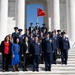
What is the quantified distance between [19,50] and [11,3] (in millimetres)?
22016

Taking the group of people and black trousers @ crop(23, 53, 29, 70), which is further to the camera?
black trousers @ crop(23, 53, 29, 70)

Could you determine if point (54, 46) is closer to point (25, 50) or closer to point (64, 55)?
point (64, 55)

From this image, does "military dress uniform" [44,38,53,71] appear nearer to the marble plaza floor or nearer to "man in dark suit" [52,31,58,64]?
the marble plaza floor

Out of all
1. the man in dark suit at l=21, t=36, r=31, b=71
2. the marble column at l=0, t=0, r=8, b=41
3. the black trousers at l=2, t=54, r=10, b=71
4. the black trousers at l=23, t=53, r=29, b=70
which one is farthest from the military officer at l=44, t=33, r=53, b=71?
the marble column at l=0, t=0, r=8, b=41

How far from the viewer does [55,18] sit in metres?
39.9

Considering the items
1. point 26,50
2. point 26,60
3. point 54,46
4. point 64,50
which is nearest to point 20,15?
point 64,50

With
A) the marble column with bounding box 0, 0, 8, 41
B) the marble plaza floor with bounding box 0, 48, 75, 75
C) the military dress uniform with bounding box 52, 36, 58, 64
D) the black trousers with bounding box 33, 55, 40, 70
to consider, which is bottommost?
the marble plaza floor with bounding box 0, 48, 75, 75

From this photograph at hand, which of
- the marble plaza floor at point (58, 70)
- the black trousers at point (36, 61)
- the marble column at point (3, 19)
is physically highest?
the marble column at point (3, 19)

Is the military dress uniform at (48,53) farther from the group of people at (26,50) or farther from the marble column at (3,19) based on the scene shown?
the marble column at (3,19)

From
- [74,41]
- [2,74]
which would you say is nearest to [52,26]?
[74,41]

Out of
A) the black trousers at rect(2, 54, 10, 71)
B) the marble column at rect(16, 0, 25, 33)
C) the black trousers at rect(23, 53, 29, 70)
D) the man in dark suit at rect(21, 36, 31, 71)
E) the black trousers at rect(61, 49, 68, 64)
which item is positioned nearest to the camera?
the black trousers at rect(2, 54, 10, 71)

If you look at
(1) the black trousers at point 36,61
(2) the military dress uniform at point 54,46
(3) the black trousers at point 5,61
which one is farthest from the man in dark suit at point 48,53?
(3) the black trousers at point 5,61

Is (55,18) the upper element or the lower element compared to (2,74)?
upper

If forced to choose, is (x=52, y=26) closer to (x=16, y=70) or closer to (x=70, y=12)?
(x=70, y=12)
